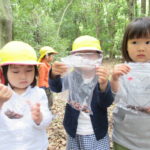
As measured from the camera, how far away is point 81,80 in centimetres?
207

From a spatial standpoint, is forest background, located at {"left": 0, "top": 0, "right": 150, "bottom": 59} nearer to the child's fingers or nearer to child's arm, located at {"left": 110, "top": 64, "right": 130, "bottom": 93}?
the child's fingers

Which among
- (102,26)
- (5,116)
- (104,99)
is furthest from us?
(102,26)

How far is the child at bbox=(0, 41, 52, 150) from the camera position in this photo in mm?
1741

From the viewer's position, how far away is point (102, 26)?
837 inches

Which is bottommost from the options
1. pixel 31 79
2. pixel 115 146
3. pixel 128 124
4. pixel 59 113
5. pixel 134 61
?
pixel 59 113

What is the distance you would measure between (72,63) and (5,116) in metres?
0.61

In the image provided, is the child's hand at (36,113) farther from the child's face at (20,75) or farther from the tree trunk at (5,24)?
the tree trunk at (5,24)

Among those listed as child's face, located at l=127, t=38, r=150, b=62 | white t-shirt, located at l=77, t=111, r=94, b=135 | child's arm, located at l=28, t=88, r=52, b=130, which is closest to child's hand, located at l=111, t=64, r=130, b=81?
child's face, located at l=127, t=38, r=150, b=62

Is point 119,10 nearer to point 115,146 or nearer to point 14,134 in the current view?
point 115,146

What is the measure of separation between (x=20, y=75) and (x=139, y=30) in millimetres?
942

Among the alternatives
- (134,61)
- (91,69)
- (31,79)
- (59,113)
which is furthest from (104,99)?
(59,113)

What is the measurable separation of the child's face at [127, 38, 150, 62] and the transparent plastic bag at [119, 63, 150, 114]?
99 millimetres

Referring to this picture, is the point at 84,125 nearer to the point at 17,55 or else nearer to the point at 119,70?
the point at 119,70

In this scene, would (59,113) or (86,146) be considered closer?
(86,146)
